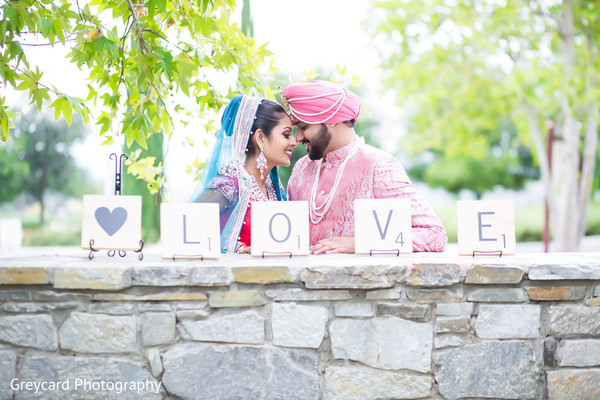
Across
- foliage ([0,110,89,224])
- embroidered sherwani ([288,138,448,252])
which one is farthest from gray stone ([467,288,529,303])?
foliage ([0,110,89,224])

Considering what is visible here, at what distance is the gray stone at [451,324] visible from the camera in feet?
6.37

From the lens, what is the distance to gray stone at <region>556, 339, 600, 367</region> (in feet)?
6.50

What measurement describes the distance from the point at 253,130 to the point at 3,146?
1179 cm

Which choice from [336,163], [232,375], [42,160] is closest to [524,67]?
[336,163]

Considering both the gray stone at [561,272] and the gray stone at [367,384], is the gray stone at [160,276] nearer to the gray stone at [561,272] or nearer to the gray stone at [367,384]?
the gray stone at [367,384]

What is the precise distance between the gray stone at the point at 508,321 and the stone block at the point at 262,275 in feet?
2.31

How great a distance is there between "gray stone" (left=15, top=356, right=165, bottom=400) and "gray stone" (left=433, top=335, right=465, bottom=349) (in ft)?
3.21

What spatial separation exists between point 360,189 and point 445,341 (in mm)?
881

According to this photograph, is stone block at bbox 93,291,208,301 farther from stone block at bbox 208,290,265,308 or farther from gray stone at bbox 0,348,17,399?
gray stone at bbox 0,348,17,399

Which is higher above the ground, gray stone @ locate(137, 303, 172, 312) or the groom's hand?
the groom's hand

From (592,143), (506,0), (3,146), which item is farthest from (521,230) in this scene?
(3,146)

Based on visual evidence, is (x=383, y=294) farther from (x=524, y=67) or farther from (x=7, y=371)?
(x=524, y=67)

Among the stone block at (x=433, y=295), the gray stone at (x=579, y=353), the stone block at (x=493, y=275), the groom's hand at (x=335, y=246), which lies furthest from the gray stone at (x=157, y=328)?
the gray stone at (x=579, y=353)

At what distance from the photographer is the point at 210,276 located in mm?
1897
